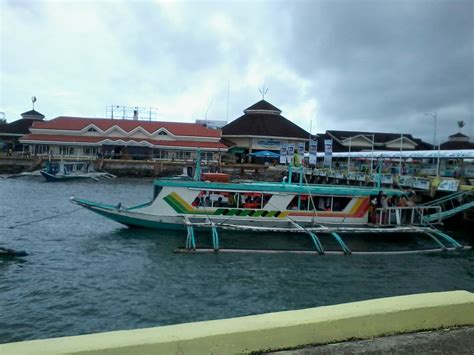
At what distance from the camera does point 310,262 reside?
49.3 ft

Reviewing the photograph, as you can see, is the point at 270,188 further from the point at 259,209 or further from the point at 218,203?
the point at 218,203

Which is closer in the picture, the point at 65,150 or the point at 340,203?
the point at 340,203

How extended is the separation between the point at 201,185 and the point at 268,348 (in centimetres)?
1548

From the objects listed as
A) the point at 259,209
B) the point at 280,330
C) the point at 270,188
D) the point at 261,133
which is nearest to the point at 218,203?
the point at 259,209

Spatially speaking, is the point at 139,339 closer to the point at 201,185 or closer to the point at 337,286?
the point at 337,286

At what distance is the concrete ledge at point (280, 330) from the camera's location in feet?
11.5

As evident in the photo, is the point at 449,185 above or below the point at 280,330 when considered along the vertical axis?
above

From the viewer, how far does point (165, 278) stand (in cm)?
1288

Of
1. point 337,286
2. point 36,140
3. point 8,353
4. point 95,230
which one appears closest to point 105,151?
point 36,140

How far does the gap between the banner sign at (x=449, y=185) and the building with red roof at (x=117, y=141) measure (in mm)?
36429

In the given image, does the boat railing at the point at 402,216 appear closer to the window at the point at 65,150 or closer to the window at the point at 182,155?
the window at the point at 182,155

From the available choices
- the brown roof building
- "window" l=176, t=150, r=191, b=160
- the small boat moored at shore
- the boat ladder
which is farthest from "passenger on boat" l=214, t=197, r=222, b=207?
the brown roof building

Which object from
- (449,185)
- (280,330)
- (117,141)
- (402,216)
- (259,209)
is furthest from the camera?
(117,141)

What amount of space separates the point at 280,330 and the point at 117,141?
57.8m
